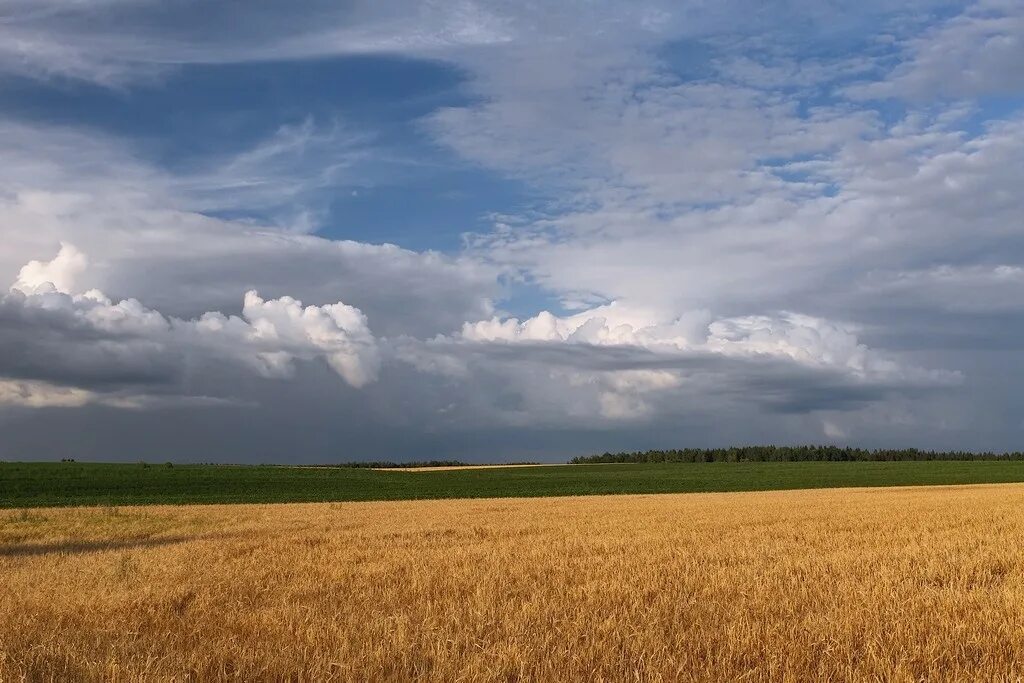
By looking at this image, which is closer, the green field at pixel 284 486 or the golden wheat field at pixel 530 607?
the golden wheat field at pixel 530 607

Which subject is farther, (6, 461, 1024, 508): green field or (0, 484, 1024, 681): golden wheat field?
(6, 461, 1024, 508): green field

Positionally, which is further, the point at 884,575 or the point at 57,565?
the point at 57,565

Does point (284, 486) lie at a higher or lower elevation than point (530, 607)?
lower

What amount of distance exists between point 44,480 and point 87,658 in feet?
227

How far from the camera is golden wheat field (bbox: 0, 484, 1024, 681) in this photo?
24.9 feet

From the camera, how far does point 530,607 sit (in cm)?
1016

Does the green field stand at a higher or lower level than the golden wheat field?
lower

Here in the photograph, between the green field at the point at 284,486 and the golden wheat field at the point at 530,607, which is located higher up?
the golden wheat field at the point at 530,607

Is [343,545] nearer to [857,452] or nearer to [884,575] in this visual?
[884,575]

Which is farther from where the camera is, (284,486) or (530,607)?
(284,486)

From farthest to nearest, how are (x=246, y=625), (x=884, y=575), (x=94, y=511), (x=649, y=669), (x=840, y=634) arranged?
(x=94, y=511), (x=884, y=575), (x=246, y=625), (x=840, y=634), (x=649, y=669)

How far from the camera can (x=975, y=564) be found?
1341cm

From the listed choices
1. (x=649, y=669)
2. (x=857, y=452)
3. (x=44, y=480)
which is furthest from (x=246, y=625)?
(x=857, y=452)

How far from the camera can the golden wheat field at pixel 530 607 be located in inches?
299
